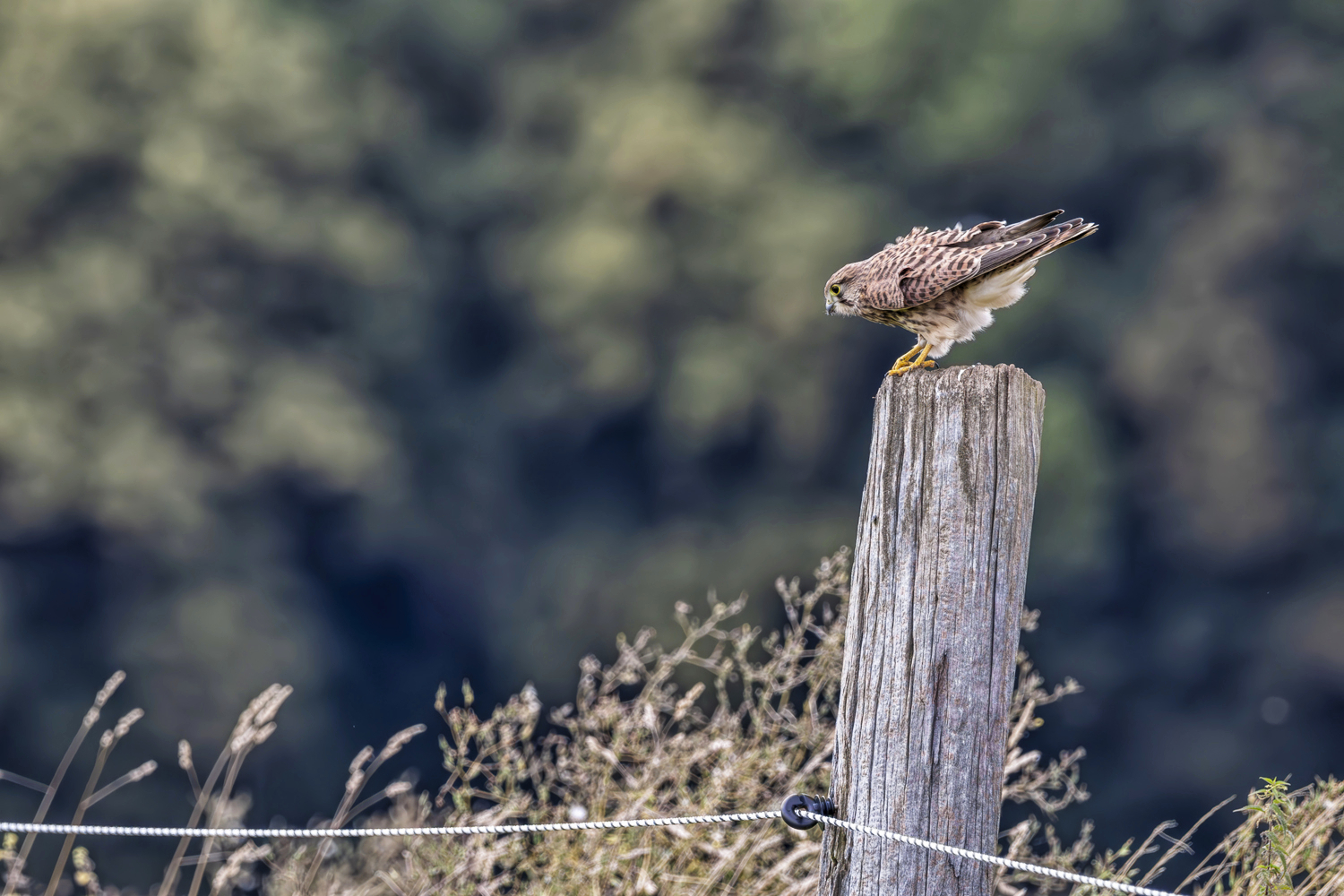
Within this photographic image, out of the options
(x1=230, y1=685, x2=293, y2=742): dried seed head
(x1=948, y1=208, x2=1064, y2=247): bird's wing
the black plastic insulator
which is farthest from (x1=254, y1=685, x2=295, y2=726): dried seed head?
(x1=948, y1=208, x2=1064, y2=247): bird's wing

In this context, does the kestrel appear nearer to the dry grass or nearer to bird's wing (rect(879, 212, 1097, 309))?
bird's wing (rect(879, 212, 1097, 309))

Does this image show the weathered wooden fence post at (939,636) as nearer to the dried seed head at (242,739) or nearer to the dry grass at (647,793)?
the dry grass at (647,793)

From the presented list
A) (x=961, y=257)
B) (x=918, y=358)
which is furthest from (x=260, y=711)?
→ (x=961, y=257)

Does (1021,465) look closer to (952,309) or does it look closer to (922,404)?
(922,404)

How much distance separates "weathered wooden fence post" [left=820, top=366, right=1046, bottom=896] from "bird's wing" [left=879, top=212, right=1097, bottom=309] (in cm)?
35

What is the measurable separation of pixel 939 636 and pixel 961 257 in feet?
1.99

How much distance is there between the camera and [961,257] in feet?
4.59

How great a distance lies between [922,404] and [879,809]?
425mm

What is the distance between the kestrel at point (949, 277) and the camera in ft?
4.49

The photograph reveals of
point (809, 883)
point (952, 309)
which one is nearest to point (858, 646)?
point (952, 309)

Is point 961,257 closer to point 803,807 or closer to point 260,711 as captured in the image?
Result: point 803,807

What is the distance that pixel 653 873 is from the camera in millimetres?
2002

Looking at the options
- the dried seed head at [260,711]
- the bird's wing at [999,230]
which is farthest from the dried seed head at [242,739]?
the bird's wing at [999,230]

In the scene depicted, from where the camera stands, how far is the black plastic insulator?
3.54 feet
